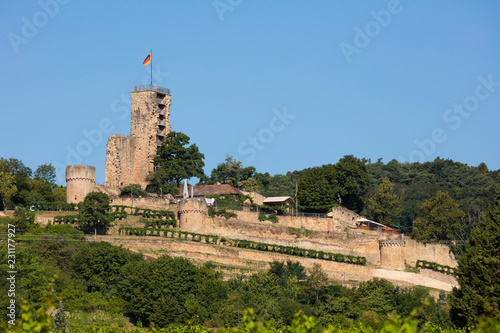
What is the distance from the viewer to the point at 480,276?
30.4 meters

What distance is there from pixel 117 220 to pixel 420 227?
21.8 meters

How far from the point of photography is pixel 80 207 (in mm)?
48750

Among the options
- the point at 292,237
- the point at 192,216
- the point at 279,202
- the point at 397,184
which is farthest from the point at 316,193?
the point at 397,184

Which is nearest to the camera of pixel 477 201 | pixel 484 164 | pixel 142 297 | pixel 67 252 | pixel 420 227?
pixel 142 297

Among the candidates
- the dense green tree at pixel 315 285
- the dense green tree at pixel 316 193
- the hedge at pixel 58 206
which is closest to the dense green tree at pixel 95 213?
the hedge at pixel 58 206

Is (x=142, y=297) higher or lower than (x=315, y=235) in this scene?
lower

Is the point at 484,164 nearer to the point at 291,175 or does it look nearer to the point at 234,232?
the point at 291,175

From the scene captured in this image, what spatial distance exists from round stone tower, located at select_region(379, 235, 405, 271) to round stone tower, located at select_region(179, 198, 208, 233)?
1148 centimetres

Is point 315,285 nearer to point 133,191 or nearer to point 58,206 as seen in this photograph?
point 58,206

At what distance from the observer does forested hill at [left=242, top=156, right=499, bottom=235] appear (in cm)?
5922

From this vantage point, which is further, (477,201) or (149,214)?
(477,201)

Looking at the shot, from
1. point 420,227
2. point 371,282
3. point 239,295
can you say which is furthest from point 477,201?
point 239,295

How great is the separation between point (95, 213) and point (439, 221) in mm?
24518

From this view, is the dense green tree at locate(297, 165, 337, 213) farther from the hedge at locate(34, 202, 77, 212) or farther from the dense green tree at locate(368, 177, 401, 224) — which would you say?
the hedge at locate(34, 202, 77, 212)
